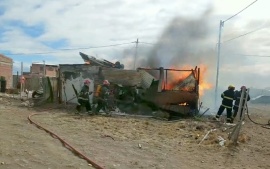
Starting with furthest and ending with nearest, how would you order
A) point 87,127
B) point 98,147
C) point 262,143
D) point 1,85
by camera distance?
point 1,85, point 87,127, point 262,143, point 98,147

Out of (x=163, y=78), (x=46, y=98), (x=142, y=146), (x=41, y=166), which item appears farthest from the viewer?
(x=46, y=98)

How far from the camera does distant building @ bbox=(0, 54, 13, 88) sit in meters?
40.8

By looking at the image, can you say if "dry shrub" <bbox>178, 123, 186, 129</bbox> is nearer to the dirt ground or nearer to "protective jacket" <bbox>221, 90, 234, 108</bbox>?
the dirt ground

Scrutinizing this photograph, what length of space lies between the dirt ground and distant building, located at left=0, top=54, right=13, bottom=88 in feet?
106

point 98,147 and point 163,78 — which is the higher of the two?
point 163,78

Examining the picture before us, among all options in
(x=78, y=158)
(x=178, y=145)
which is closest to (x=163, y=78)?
(x=178, y=145)

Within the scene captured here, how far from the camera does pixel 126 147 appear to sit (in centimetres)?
799

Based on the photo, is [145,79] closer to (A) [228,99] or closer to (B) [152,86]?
(B) [152,86]

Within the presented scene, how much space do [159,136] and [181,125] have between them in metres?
2.24

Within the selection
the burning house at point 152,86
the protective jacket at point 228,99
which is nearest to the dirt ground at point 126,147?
the protective jacket at point 228,99

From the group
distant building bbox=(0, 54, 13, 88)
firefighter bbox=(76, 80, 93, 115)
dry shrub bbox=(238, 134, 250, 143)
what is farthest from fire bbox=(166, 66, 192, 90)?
distant building bbox=(0, 54, 13, 88)

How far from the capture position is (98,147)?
7.68m

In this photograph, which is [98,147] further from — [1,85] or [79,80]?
[1,85]

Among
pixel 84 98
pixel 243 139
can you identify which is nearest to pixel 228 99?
pixel 243 139
